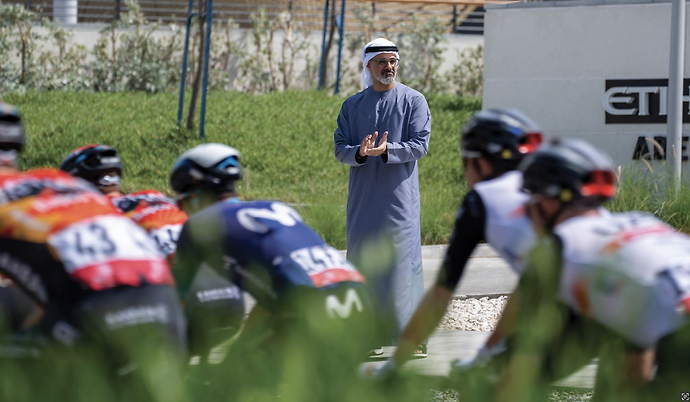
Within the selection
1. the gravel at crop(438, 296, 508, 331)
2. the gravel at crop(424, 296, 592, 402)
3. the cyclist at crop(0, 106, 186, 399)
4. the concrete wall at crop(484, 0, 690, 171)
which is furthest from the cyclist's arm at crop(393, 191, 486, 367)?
the concrete wall at crop(484, 0, 690, 171)

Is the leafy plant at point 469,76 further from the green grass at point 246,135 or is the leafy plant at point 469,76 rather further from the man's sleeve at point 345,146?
the man's sleeve at point 345,146

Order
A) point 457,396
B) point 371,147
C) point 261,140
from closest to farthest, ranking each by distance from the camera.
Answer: point 457,396, point 371,147, point 261,140

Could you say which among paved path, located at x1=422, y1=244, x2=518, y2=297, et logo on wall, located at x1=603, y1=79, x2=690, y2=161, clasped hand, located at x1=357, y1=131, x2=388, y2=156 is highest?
et logo on wall, located at x1=603, y1=79, x2=690, y2=161

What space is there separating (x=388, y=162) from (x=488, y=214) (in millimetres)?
2528

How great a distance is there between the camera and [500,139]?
10.1ft

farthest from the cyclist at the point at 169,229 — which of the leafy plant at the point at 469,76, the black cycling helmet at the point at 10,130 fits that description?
the leafy plant at the point at 469,76

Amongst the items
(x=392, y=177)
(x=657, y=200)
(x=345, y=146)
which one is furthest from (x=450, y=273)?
(x=657, y=200)

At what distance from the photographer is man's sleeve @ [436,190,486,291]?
9.51ft

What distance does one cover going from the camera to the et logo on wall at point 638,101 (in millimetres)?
11578

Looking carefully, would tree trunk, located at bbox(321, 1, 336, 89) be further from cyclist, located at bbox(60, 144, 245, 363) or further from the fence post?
cyclist, located at bbox(60, 144, 245, 363)

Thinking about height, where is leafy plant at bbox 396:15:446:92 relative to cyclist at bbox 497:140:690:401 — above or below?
above

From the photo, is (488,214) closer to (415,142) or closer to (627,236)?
(627,236)

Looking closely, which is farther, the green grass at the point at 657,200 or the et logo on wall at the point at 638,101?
the et logo on wall at the point at 638,101

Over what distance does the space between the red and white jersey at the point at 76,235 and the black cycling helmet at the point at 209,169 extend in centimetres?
61
